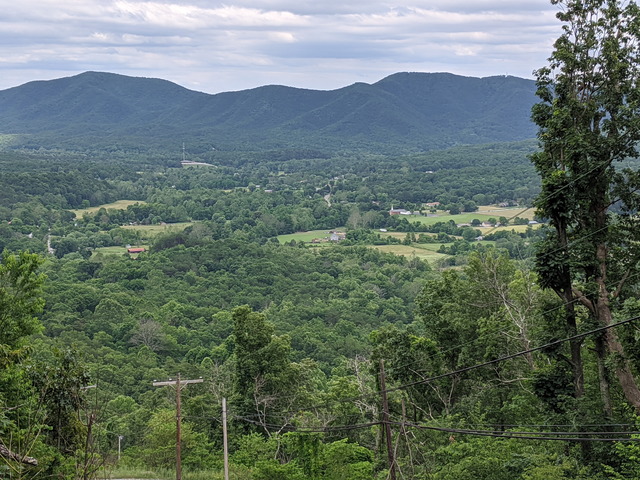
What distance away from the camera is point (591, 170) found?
43.3 feet

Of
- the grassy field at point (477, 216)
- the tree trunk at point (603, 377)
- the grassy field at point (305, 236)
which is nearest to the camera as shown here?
the tree trunk at point (603, 377)

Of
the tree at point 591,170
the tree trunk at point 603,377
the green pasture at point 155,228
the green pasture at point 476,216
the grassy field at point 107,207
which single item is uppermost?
the tree at point 591,170

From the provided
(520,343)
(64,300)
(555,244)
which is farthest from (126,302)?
(555,244)

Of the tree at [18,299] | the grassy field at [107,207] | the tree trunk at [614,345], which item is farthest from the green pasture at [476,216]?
the tree trunk at [614,345]

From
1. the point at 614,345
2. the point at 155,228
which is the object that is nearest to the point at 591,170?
the point at 614,345

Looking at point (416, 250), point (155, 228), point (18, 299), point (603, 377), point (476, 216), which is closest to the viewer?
point (603, 377)

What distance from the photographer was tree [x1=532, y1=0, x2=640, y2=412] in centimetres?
1353

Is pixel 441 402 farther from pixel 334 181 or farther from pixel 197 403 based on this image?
pixel 334 181

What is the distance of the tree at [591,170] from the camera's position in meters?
13.5

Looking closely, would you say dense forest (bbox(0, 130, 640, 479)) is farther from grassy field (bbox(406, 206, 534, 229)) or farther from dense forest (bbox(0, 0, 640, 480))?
grassy field (bbox(406, 206, 534, 229))

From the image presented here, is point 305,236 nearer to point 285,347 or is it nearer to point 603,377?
point 285,347

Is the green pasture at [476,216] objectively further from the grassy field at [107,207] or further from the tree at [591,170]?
the tree at [591,170]

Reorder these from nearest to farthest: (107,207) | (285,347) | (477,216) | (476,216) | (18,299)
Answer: (18,299) → (285,347) → (477,216) → (476,216) → (107,207)

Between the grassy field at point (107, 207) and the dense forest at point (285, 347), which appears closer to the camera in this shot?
the dense forest at point (285, 347)
